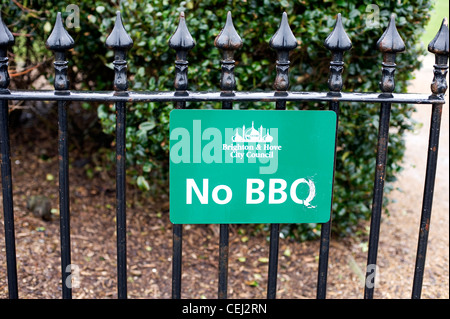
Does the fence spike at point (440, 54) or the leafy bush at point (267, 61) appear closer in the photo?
the fence spike at point (440, 54)

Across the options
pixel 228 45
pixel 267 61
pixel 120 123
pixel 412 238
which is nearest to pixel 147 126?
pixel 267 61

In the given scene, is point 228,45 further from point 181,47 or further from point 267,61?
point 267,61

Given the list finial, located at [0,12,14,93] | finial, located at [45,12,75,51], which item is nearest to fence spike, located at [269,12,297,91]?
finial, located at [45,12,75,51]

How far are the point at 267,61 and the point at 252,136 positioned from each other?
58.5 inches

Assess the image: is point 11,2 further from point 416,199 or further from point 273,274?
point 416,199

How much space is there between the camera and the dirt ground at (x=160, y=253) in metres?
3.69

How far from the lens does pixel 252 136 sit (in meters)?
2.30

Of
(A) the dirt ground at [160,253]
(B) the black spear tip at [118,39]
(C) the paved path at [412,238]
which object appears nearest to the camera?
(B) the black spear tip at [118,39]

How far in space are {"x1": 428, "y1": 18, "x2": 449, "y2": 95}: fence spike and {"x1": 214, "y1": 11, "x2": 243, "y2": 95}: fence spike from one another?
84cm

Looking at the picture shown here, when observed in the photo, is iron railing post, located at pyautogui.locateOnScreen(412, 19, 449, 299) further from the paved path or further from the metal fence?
the paved path

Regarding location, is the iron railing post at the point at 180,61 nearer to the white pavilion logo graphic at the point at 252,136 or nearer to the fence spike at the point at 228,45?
the fence spike at the point at 228,45

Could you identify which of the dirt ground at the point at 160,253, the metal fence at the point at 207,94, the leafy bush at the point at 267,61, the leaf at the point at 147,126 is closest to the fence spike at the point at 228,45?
the metal fence at the point at 207,94
